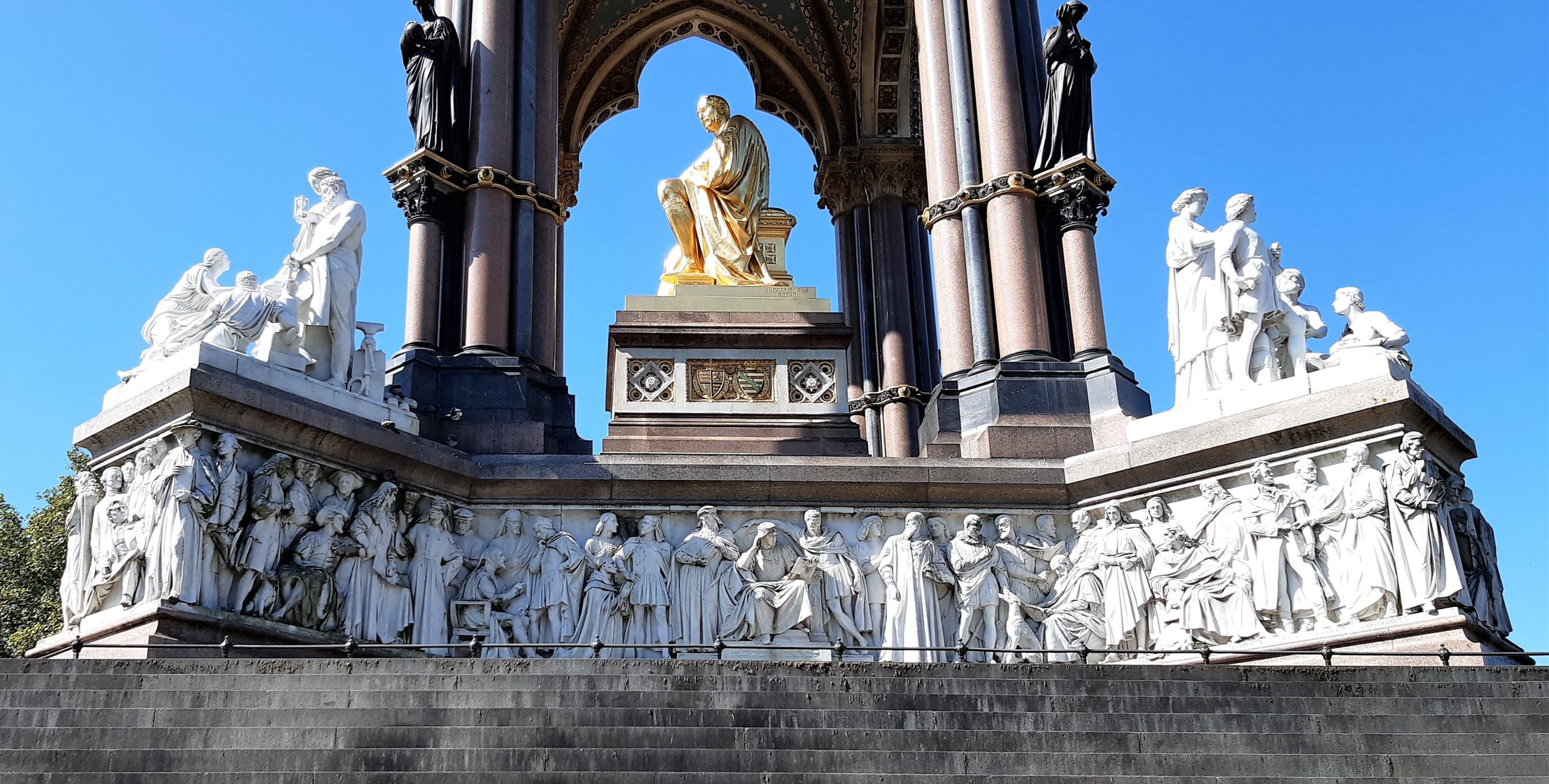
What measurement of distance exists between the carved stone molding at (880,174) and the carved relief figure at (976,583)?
11461 mm

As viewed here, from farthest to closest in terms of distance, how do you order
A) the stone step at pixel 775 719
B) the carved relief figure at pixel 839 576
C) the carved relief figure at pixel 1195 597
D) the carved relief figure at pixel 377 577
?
the carved relief figure at pixel 839 576 < the carved relief figure at pixel 1195 597 < the carved relief figure at pixel 377 577 < the stone step at pixel 775 719

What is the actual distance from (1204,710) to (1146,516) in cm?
518

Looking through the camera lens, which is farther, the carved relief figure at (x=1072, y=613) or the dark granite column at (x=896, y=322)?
the dark granite column at (x=896, y=322)

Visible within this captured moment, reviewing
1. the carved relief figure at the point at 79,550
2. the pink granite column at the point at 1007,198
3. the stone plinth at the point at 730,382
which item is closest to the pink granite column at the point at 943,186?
the pink granite column at the point at 1007,198

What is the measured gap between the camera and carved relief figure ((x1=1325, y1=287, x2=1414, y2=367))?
52.1ft

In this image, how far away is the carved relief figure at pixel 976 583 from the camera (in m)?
16.0

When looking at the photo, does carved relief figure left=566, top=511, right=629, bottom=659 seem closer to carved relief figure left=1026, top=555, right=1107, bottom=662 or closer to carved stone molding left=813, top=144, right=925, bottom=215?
carved relief figure left=1026, top=555, right=1107, bottom=662

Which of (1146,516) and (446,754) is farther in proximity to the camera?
(1146,516)

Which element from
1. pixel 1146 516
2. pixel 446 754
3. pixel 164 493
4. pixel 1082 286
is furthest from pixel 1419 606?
pixel 164 493

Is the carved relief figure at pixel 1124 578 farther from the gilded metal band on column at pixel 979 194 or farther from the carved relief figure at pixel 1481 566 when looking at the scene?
the gilded metal band on column at pixel 979 194

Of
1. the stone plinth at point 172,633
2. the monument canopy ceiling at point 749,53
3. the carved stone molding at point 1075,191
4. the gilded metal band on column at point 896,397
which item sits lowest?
the stone plinth at point 172,633

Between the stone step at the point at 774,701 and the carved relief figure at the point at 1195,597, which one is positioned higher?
the carved relief figure at the point at 1195,597

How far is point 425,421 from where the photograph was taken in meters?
17.2

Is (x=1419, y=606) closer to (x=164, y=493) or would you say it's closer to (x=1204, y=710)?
A: (x=1204, y=710)
